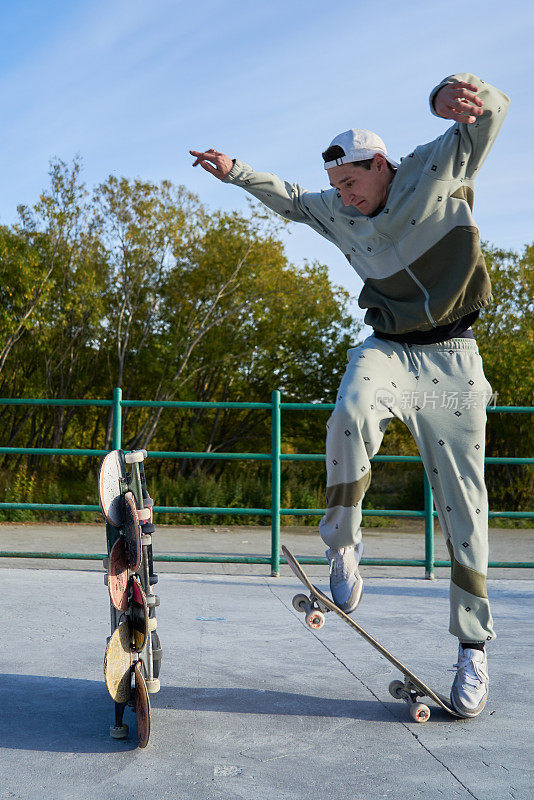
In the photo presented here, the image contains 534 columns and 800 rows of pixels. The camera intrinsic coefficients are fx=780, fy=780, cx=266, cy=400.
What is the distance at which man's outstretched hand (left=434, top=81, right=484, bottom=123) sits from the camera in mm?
1878

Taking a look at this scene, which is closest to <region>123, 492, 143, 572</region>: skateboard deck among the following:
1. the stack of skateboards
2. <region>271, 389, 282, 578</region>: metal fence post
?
the stack of skateboards

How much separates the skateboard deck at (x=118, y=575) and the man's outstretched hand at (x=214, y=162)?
114 centimetres

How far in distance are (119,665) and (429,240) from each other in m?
1.34

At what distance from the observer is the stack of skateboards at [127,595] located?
177 cm

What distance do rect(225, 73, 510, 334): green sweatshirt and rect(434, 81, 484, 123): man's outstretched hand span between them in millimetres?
114

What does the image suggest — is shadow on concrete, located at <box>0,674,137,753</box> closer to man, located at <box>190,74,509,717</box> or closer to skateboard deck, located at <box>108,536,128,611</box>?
skateboard deck, located at <box>108,536,128,611</box>

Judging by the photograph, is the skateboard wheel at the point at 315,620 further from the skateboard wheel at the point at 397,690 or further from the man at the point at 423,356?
the skateboard wheel at the point at 397,690

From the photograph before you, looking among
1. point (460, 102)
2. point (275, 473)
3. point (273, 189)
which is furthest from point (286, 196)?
point (275, 473)

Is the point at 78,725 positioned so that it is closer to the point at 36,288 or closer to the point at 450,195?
the point at 450,195

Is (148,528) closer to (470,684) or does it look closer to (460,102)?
(470,684)

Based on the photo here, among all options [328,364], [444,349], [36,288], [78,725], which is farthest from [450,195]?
[328,364]

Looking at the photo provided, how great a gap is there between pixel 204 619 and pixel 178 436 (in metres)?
11.1

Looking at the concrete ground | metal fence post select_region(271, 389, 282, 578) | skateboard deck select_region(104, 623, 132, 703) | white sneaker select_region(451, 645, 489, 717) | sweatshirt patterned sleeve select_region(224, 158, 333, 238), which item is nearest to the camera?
the concrete ground

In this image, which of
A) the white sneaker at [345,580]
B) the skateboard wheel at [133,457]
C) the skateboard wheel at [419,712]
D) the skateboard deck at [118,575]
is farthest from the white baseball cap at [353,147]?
the skateboard wheel at [419,712]
